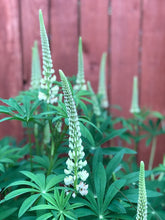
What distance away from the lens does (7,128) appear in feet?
5.85

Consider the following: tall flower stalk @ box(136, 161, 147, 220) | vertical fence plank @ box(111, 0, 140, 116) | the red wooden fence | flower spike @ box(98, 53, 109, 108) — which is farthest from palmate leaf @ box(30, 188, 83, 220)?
vertical fence plank @ box(111, 0, 140, 116)

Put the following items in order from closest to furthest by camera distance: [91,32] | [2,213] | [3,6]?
[2,213] → [3,6] → [91,32]

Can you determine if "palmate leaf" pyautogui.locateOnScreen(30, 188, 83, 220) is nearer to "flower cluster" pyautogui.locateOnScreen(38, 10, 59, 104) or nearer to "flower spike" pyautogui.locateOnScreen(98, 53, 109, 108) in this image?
"flower cluster" pyautogui.locateOnScreen(38, 10, 59, 104)

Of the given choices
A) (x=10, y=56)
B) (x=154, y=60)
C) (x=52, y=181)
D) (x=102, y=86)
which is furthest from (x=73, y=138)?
(x=154, y=60)

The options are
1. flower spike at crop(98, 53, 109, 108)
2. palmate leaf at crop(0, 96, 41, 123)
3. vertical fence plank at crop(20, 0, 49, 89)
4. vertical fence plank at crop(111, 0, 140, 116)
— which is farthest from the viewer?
vertical fence plank at crop(111, 0, 140, 116)

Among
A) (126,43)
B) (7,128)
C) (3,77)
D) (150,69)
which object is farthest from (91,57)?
(7,128)

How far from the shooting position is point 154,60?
1.90 m

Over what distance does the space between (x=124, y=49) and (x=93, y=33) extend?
0.25m

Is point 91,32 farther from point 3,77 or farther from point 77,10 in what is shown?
point 3,77

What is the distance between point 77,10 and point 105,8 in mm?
197

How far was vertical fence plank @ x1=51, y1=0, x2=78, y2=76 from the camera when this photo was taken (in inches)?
67.8

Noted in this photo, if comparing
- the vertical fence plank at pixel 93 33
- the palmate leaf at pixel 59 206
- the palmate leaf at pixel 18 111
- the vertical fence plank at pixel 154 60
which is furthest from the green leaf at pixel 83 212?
the vertical fence plank at pixel 154 60

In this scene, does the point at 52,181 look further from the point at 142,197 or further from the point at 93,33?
the point at 93,33

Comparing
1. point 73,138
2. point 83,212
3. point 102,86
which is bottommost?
point 83,212
